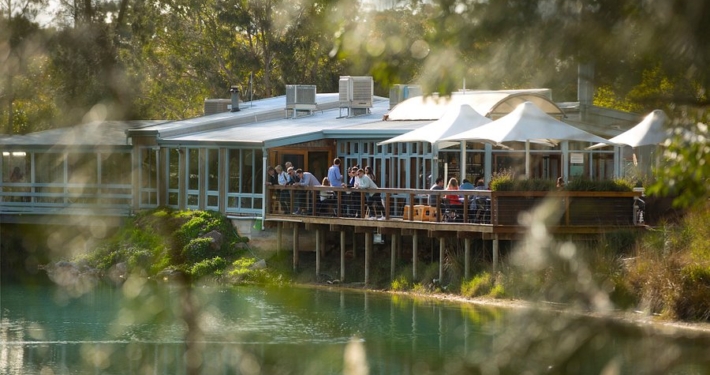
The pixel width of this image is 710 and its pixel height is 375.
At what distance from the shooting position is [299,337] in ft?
34.0

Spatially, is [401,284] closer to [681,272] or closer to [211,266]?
[211,266]

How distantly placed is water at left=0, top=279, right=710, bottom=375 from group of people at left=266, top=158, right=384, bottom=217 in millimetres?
2233

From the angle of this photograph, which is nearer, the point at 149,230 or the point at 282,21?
the point at 282,21

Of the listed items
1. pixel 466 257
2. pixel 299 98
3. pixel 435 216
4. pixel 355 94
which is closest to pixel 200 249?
pixel 435 216

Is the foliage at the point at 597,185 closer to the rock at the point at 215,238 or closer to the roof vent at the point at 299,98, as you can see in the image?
the rock at the point at 215,238

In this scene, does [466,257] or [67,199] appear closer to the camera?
[466,257]

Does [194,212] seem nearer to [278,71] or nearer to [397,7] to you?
[278,71]

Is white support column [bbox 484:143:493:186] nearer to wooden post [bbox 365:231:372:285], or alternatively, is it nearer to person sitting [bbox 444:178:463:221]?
person sitting [bbox 444:178:463:221]

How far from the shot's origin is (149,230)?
3194 cm

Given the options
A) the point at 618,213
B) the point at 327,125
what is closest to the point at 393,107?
the point at 327,125

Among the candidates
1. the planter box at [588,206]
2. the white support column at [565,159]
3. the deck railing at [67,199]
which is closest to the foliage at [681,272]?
the planter box at [588,206]

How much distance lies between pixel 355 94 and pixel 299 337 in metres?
26.3

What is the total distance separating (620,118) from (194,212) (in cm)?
2878

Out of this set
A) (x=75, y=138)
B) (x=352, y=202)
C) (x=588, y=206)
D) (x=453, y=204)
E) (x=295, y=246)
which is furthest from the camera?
(x=75, y=138)
